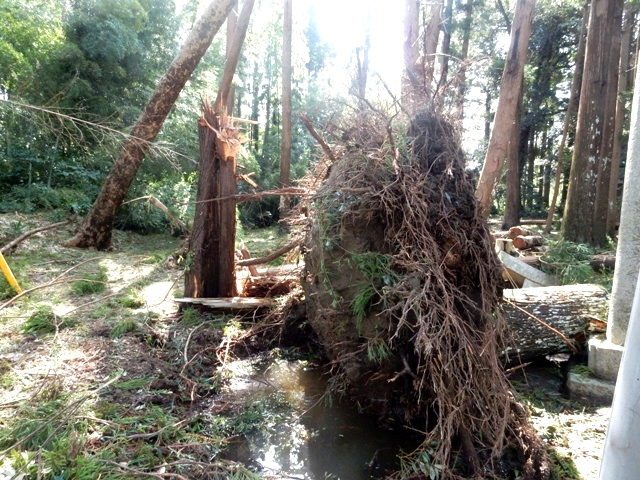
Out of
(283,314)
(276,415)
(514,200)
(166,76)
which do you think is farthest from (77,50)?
(514,200)

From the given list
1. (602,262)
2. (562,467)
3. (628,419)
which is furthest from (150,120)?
(628,419)

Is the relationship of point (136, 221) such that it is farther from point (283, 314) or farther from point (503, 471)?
point (503, 471)

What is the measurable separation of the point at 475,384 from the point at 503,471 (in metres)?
0.66

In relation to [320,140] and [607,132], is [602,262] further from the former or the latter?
[320,140]

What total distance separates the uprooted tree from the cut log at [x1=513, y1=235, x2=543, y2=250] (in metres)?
5.67

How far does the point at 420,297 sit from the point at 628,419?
1671 millimetres

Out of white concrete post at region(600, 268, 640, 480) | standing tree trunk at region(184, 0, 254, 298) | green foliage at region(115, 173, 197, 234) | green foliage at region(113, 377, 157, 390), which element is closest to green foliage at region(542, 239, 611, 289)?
standing tree trunk at region(184, 0, 254, 298)

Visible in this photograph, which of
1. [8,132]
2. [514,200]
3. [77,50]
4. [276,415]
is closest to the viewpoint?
[276,415]

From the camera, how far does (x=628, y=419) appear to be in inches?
50.8

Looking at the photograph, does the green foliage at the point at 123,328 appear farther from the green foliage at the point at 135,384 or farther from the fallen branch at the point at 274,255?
the fallen branch at the point at 274,255

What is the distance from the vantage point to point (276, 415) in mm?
3775

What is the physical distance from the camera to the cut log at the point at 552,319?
4570 millimetres

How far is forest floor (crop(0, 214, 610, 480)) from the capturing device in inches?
108

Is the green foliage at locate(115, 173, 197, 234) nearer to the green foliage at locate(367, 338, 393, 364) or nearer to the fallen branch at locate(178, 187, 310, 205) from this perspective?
the fallen branch at locate(178, 187, 310, 205)
